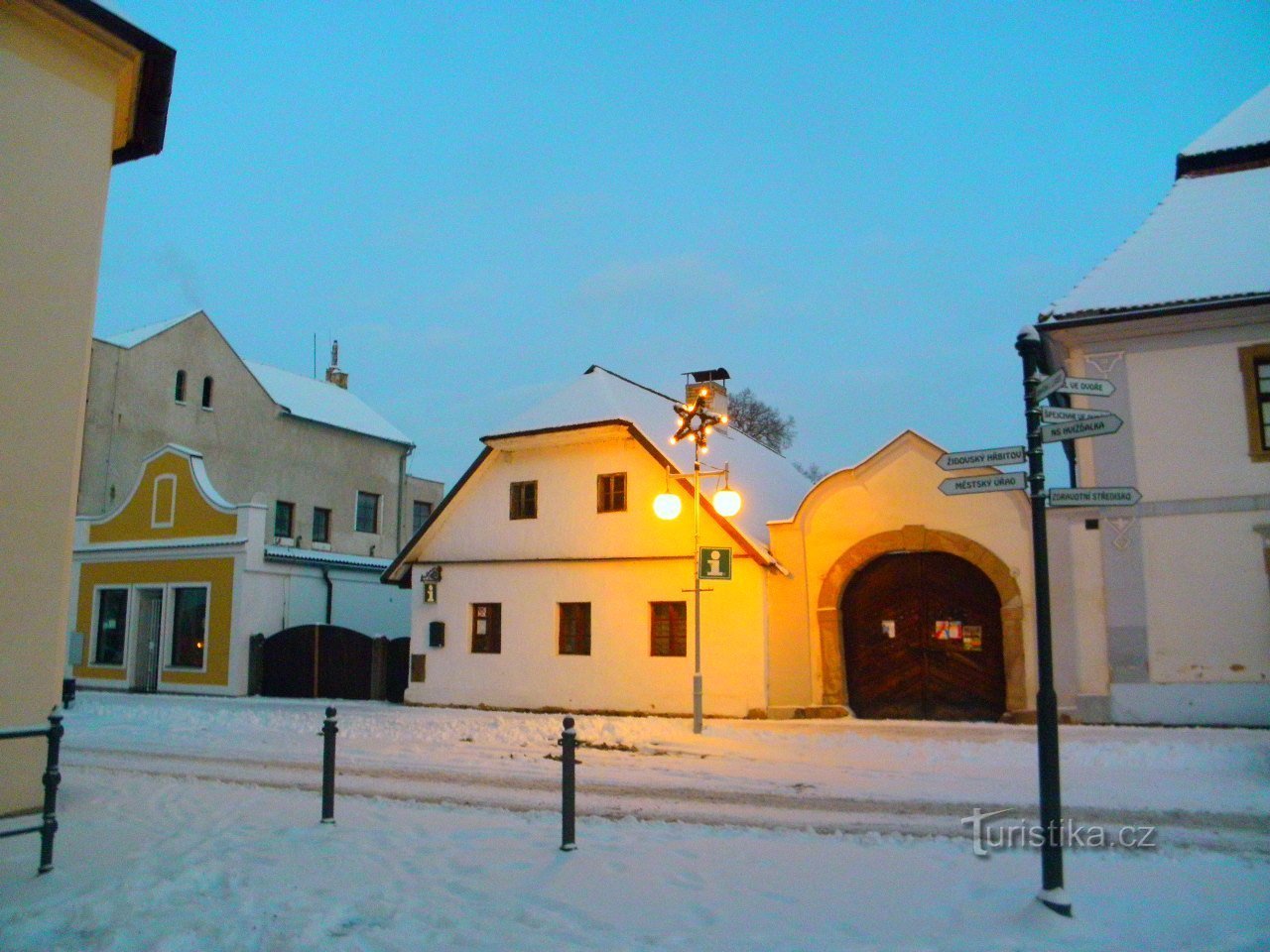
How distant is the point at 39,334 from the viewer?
8.88m

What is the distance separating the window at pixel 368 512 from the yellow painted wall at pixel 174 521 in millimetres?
9987

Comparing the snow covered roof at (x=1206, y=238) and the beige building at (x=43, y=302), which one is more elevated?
the snow covered roof at (x=1206, y=238)

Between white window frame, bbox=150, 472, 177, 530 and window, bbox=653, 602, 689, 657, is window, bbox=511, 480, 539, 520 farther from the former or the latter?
white window frame, bbox=150, 472, 177, 530

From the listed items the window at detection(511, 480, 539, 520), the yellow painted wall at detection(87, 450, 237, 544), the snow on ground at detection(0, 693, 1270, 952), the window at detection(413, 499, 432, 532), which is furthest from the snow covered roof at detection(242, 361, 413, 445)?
the snow on ground at detection(0, 693, 1270, 952)

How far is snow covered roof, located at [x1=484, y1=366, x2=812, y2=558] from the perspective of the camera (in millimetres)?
20734

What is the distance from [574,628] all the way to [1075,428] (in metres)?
15.6

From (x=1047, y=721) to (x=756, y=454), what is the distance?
66.6 feet

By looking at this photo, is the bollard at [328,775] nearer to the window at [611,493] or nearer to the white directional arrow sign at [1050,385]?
the white directional arrow sign at [1050,385]

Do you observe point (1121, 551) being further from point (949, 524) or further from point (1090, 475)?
point (949, 524)

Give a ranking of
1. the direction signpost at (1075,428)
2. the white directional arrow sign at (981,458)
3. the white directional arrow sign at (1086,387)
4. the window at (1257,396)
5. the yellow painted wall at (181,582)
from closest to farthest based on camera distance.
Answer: the direction signpost at (1075,428)
the white directional arrow sign at (1086,387)
the white directional arrow sign at (981,458)
the window at (1257,396)
the yellow painted wall at (181,582)

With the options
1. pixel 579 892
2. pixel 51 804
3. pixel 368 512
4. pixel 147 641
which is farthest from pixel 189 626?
pixel 579 892

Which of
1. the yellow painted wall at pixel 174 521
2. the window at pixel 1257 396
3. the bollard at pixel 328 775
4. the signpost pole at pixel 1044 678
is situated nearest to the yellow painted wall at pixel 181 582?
the yellow painted wall at pixel 174 521

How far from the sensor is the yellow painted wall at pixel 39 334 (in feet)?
28.0

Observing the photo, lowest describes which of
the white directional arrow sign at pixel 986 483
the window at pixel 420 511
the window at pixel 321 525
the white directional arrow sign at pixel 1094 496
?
the white directional arrow sign at pixel 1094 496
